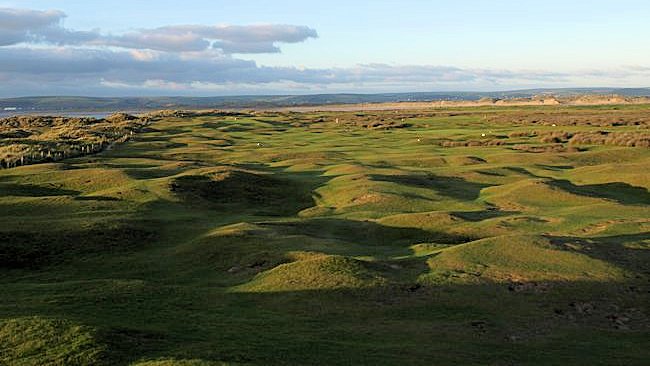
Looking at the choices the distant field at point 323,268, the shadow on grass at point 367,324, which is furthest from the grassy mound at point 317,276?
the shadow on grass at point 367,324

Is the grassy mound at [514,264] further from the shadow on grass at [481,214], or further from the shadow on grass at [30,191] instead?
the shadow on grass at [30,191]

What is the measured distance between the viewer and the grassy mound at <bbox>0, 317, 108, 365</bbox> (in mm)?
12727

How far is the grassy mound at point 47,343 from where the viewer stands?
1273 centimetres

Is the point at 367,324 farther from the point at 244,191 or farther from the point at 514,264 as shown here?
the point at 244,191

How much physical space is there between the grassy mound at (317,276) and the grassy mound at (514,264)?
6.42 feet

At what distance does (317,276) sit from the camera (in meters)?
20.0

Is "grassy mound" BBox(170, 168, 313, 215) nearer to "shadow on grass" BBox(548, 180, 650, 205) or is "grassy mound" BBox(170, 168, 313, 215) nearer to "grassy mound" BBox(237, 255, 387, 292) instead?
"grassy mound" BBox(237, 255, 387, 292)

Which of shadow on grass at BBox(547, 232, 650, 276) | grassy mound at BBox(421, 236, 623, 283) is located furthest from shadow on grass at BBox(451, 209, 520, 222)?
grassy mound at BBox(421, 236, 623, 283)

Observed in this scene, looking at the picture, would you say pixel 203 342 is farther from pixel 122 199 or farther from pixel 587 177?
pixel 587 177

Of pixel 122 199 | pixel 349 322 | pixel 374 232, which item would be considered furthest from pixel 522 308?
pixel 122 199

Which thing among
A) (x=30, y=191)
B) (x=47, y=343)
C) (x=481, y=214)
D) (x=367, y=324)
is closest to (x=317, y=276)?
Result: (x=367, y=324)

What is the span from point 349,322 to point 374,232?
12.3 meters

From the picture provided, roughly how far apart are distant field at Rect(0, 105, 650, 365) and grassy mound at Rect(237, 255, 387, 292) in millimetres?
73

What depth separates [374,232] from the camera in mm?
28844
